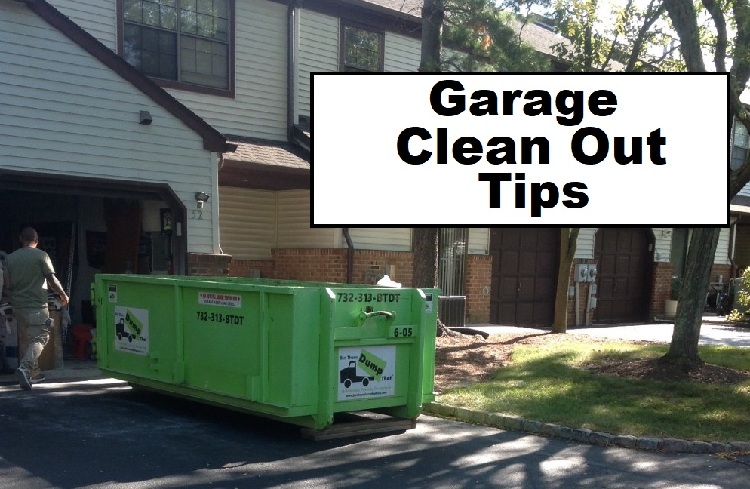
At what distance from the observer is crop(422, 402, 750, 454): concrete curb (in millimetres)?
7824

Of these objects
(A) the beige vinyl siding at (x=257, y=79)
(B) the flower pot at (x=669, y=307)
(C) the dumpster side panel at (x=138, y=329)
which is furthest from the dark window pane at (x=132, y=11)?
(B) the flower pot at (x=669, y=307)

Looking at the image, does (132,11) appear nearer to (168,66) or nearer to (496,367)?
(168,66)

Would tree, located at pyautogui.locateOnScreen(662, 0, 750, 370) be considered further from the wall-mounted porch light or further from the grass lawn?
the wall-mounted porch light

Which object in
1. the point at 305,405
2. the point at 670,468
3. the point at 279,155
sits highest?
the point at 279,155

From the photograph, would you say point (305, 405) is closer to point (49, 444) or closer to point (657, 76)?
point (49, 444)

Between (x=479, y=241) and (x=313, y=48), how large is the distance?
19.3 feet

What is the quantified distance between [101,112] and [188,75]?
3.85 metres

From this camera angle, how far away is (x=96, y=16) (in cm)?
1353

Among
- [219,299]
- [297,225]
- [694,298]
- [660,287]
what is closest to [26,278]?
[219,299]

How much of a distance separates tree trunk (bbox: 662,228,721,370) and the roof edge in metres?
7.05

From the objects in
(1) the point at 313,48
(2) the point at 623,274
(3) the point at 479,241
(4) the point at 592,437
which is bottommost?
(4) the point at 592,437

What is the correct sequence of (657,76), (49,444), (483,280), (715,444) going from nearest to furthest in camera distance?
(49,444) → (715,444) → (657,76) → (483,280)

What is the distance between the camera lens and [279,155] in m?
15.1

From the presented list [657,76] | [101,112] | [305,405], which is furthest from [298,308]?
[657,76]
